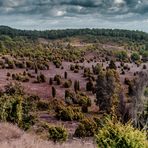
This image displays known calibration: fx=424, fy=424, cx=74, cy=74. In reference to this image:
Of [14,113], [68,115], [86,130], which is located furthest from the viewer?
[68,115]

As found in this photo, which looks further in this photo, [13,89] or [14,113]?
[13,89]

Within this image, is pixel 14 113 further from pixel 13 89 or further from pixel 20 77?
pixel 20 77

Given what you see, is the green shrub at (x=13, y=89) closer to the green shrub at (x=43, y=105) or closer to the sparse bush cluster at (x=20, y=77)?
the green shrub at (x=43, y=105)

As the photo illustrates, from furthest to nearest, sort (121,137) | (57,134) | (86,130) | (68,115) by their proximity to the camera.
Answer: (68,115)
(86,130)
(57,134)
(121,137)

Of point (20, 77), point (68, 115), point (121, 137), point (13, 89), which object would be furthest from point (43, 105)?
point (121, 137)

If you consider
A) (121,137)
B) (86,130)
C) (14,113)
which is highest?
(121,137)

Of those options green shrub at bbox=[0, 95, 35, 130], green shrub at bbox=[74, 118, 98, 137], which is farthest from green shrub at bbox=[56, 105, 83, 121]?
green shrub at bbox=[0, 95, 35, 130]

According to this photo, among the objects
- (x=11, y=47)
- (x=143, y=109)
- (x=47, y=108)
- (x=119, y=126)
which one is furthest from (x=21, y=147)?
(x=11, y=47)

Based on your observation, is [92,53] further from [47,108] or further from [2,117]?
[2,117]

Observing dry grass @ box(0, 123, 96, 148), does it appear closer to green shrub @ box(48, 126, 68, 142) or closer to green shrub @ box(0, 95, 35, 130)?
green shrub @ box(48, 126, 68, 142)
